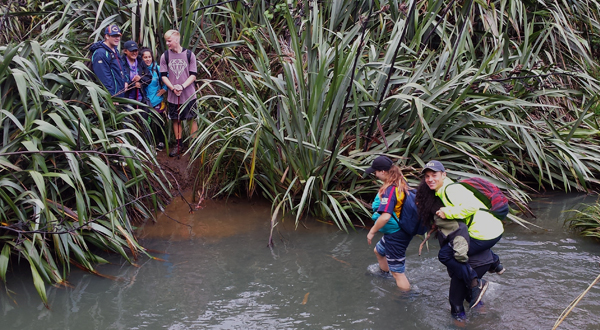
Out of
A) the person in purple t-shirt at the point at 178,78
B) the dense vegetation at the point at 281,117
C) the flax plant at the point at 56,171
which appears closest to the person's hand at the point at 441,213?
the dense vegetation at the point at 281,117

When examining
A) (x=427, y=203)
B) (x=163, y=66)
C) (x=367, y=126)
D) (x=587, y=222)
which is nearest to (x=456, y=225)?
(x=427, y=203)

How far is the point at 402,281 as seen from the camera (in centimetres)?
461

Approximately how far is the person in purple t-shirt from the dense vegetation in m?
0.24

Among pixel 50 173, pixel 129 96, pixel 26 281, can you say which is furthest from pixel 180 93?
pixel 26 281

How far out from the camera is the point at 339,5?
24.5 ft

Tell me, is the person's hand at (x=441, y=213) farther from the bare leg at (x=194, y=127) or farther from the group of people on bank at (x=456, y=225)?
the bare leg at (x=194, y=127)

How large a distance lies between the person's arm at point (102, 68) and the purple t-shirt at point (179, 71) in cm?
72

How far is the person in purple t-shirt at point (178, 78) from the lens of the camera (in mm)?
6688

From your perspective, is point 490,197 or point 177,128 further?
point 177,128

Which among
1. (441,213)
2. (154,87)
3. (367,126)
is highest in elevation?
(154,87)

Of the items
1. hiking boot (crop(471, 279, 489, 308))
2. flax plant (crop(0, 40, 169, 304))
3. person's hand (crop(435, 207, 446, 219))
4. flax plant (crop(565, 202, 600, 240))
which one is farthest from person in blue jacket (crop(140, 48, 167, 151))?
flax plant (crop(565, 202, 600, 240))

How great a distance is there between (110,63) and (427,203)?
4232 millimetres

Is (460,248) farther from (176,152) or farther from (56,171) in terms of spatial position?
(176,152)

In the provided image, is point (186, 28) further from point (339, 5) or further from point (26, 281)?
point (26, 281)
